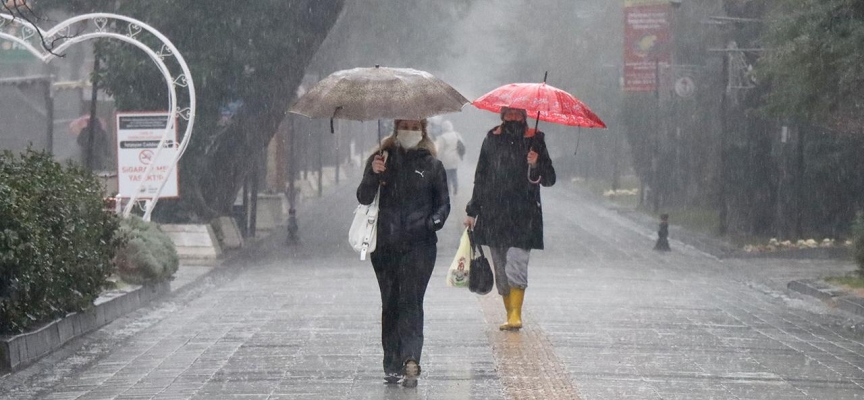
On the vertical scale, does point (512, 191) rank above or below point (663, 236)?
above

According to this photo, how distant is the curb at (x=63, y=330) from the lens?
31.1 feet

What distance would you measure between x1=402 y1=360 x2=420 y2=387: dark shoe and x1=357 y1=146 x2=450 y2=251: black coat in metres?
0.70

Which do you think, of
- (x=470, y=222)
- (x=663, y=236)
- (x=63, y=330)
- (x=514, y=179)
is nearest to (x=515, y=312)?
(x=470, y=222)

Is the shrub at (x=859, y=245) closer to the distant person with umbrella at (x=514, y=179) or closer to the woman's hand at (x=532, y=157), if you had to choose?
the distant person with umbrella at (x=514, y=179)

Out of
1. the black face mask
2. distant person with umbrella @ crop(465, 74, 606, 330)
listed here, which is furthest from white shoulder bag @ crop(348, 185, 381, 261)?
the black face mask

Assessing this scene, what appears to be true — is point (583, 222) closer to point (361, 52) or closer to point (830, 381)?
point (361, 52)

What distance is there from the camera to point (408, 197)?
8.29 m

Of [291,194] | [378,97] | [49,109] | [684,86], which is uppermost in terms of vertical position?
[684,86]

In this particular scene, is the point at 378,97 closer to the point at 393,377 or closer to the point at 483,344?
the point at 393,377

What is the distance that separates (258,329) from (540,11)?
131ft

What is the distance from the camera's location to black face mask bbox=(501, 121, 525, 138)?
34.6ft

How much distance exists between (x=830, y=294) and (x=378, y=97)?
27.0ft

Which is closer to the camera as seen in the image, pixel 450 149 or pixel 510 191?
pixel 510 191

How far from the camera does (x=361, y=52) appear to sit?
38.0 meters
